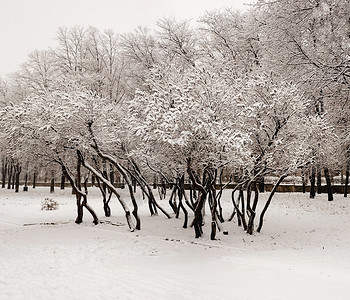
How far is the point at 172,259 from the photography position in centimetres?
1020

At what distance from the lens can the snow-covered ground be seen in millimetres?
6625

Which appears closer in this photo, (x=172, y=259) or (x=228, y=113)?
(x=172, y=259)

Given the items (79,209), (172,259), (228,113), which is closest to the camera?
(172,259)

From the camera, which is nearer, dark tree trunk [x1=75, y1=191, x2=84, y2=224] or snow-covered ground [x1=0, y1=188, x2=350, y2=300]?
snow-covered ground [x1=0, y1=188, x2=350, y2=300]

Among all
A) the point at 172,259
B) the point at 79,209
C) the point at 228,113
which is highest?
the point at 228,113

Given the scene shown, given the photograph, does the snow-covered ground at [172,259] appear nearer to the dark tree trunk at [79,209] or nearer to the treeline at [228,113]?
the dark tree trunk at [79,209]

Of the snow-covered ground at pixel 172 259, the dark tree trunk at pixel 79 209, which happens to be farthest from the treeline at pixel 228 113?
the snow-covered ground at pixel 172 259

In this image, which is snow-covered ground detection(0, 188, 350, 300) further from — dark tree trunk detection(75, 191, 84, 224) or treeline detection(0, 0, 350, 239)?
treeline detection(0, 0, 350, 239)

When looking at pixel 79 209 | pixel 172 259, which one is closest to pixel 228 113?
pixel 172 259

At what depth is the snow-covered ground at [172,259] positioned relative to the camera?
6625 millimetres

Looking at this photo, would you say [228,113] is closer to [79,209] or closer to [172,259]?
[172,259]

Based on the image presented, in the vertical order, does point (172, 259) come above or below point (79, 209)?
below

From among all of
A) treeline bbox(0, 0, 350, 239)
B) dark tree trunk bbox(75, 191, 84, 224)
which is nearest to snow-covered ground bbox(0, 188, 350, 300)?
dark tree trunk bbox(75, 191, 84, 224)

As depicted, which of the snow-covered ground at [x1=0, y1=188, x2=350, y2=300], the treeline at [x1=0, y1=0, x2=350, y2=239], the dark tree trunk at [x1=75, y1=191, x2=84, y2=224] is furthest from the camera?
the dark tree trunk at [x1=75, y1=191, x2=84, y2=224]
